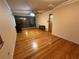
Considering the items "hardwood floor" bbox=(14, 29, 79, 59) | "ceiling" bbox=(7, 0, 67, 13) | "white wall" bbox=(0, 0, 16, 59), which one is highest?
"ceiling" bbox=(7, 0, 67, 13)

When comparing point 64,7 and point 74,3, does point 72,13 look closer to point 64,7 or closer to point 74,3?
point 74,3

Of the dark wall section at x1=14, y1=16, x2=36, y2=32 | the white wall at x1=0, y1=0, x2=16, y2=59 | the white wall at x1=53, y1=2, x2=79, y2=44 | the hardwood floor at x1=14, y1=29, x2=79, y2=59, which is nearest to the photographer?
the white wall at x1=0, y1=0, x2=16, y2=59

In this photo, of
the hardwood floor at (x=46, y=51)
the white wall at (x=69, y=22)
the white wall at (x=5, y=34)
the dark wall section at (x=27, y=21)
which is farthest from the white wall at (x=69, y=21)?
the dark wall section at (x=27, y=21)

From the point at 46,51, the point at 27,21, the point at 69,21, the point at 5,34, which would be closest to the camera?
the point at 5,34

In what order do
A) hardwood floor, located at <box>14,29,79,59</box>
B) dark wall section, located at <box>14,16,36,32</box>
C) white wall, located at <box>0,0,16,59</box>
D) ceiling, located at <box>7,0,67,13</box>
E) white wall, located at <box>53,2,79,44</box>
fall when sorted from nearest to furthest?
white wall, located at <box>0,0,16,59</box>
hardwood floor, located at <box>14,29,79,59</box>
white wall, located at <box>53,2,79,44</box>
ceiling, located at <box>7,0,67,13</box>
dark wall section, located at <box>14,16,36,32</box>

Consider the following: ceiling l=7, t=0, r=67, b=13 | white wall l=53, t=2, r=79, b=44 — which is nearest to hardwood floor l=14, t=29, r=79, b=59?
white wall l=53, t=2, r=79, b=44

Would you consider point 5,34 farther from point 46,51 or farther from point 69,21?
point 69,21

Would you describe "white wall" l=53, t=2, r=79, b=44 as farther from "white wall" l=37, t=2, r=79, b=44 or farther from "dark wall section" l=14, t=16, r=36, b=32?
"dark wall section" l=14, t=16, r=36, b=32

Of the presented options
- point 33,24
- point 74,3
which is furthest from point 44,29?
point 74,3

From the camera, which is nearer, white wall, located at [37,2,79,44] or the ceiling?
white wall, located at [37,2,79,44]

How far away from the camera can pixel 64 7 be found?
172 inches

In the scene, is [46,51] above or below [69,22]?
below

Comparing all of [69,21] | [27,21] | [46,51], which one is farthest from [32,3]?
[27,21]

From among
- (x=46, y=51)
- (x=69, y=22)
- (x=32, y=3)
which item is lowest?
(x=46, y=51)
